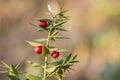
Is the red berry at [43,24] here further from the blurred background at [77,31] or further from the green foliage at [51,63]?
the blurred background at [77,31]

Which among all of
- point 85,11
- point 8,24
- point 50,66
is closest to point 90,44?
point 85,11

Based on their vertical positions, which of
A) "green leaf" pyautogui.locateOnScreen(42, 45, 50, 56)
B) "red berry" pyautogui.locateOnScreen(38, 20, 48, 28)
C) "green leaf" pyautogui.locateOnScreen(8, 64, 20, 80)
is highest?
"red berry" pyautogui.locateOnScreen(38, 20, 48, 28)

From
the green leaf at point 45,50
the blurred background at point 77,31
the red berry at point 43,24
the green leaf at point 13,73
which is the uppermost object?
the blurred background at point 77,31

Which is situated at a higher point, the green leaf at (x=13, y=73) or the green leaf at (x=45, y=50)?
the green leaf at (x=45, y=50)

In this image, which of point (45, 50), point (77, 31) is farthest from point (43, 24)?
point (77, 31)

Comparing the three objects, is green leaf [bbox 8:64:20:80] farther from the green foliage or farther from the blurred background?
the blurred background

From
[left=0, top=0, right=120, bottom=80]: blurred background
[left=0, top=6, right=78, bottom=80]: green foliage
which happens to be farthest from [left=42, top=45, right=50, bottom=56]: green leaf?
[left=0, top=0, right=120, bottom=80]: blurred background

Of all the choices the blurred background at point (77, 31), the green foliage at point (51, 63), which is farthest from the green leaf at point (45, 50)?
the blurred background at point (77, 31)

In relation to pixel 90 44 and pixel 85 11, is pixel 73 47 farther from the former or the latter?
pixel 85 11
